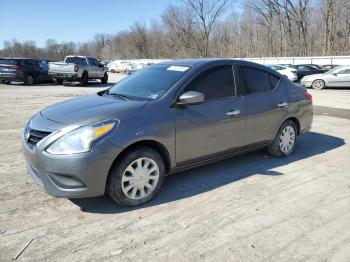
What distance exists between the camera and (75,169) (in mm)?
3684

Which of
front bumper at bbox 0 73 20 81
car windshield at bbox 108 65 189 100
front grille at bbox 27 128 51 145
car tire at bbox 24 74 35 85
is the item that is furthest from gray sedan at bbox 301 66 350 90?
front grille at bbox 27 128 51 145

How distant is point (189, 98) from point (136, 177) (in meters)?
1.16

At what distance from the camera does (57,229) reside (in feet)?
11.9

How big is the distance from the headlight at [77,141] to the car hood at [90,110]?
0.38ft

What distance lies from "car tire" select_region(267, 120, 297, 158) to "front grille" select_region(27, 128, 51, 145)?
3.71 meters

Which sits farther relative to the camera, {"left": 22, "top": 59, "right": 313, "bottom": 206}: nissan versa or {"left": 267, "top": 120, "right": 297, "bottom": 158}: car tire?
{"left": 267, "top": 120, "right": 297, "bottom": 158}: car tire

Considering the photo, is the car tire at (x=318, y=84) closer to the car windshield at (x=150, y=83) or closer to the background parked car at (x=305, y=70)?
the background parked car at (x=305, y=70)

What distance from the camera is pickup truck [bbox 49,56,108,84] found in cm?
2191

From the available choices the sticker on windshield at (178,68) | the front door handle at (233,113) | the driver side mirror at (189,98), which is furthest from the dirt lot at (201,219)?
the sticker on windshield at (178,68)

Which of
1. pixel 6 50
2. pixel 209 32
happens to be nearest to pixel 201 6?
pixel 209 32

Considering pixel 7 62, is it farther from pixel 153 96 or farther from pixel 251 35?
pixel 251 35

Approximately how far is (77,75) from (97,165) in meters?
19.4

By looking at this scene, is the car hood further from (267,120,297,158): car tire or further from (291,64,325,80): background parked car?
(291,64,325,80): background parked car

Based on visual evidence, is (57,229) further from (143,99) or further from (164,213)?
(143,99)
